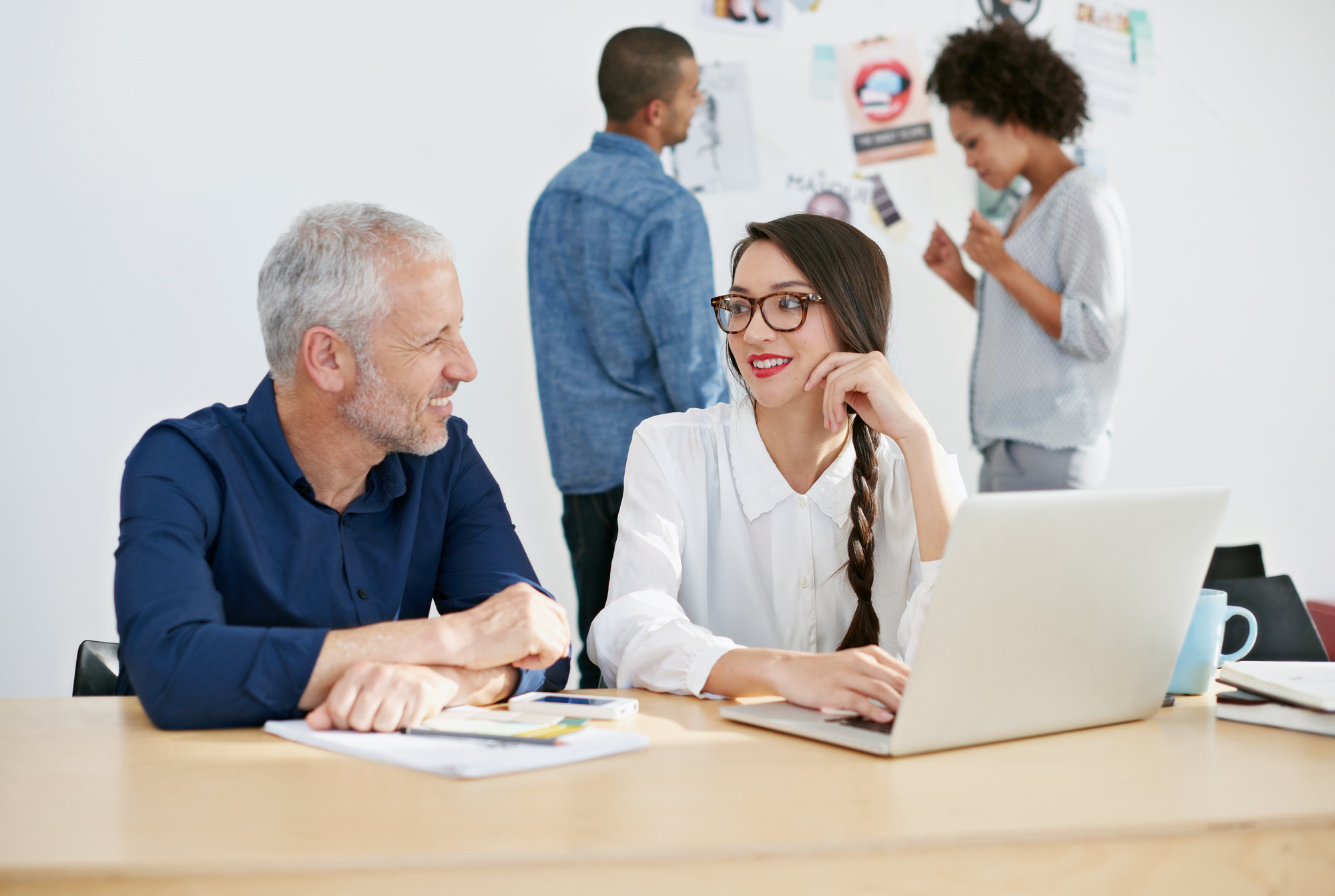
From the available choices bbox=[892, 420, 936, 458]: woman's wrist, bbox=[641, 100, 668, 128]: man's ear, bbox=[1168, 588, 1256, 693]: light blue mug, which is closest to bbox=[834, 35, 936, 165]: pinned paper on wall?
bbox=[641, 100, 668, 128]: man's ear

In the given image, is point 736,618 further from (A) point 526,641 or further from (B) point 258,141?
(B) point 258,141

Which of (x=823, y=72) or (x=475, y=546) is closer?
(x=475, y=546)

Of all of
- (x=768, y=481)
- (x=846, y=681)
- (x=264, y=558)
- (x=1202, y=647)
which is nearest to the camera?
(x=846, y=681)

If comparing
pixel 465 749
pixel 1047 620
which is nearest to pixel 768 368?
pixel 1047 620

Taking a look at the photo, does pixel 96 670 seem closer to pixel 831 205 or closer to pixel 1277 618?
pixel 1277 618

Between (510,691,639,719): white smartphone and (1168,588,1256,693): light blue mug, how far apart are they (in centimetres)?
59

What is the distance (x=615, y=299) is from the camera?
7.74ft

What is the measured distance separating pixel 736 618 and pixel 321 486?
61 cm

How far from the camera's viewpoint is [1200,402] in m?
3.51

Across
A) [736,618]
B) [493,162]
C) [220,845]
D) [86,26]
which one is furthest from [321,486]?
[86,26]

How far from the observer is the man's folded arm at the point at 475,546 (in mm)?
1465

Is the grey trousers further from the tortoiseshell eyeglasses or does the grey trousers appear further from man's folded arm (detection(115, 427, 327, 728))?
man's folded arm (detection(115, 427, 327, 728))

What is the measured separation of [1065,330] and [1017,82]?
27.7 inches

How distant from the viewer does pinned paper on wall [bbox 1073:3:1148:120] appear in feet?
11.0
